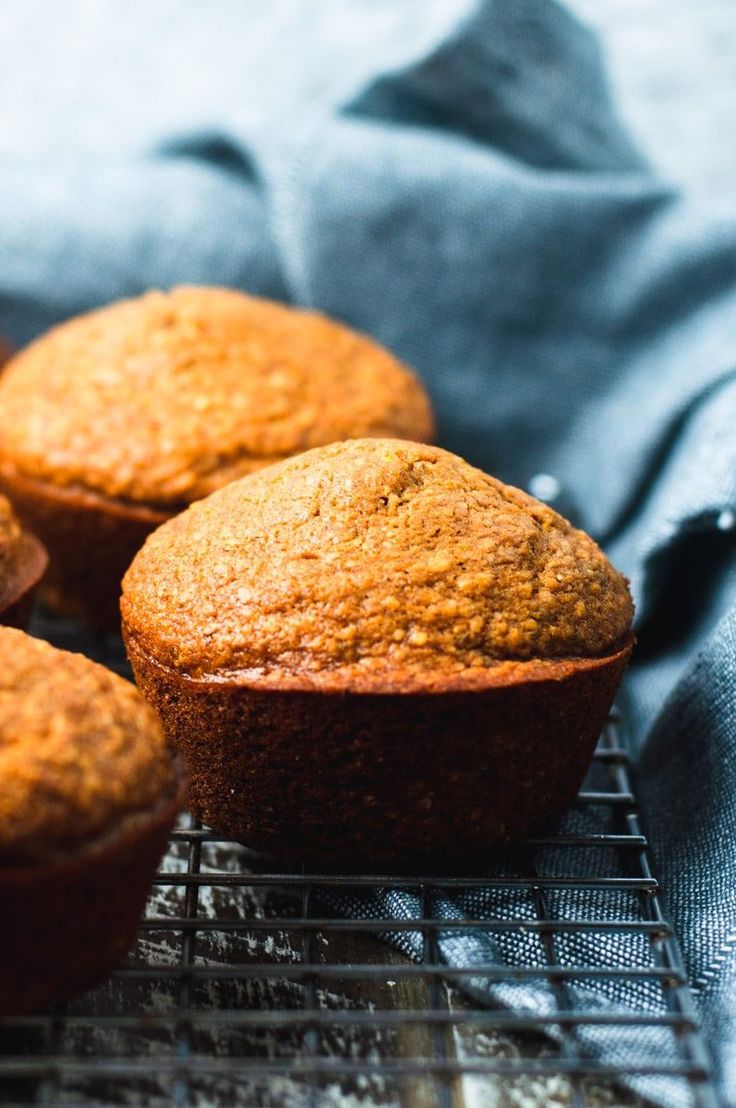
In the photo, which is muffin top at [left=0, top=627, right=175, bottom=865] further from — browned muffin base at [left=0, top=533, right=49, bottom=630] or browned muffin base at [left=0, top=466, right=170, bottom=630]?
browned muffin base at [left=0, top=466, right=170, bottom=630]

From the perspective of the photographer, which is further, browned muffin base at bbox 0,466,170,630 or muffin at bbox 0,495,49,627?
browned muffin base at bbox 0,466,170,630

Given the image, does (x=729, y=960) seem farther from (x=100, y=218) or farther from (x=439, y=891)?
A: (x=100, y=218)

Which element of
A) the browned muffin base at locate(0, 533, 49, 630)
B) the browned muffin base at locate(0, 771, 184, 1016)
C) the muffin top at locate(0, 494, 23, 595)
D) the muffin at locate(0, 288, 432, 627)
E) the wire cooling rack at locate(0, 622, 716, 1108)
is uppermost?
the muffin at locate(0, 288, 432, 627)

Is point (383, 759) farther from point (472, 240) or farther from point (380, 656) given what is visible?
point (472, 240)

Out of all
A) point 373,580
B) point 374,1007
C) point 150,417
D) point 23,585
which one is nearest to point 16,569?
point 23,585

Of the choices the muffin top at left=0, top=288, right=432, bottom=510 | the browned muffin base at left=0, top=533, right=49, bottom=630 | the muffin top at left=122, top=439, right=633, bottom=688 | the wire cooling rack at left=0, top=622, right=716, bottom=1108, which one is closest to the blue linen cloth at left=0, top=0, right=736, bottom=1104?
the muffin top at left=0, top=288, right=432, bottom=510

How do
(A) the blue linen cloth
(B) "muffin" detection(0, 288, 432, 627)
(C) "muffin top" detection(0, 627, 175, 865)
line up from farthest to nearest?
(A) the blue linen cloth
(B) "muffin" detection(0, 288, 432, 627)
(C) "muffin top" detection(0, 627, 175, 865)

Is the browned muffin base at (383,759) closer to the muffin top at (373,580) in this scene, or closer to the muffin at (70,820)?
the muffin top at (373,580)

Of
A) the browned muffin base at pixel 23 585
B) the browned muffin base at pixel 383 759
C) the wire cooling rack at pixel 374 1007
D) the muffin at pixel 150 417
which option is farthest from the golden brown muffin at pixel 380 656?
the muffin at pixel 150 417
